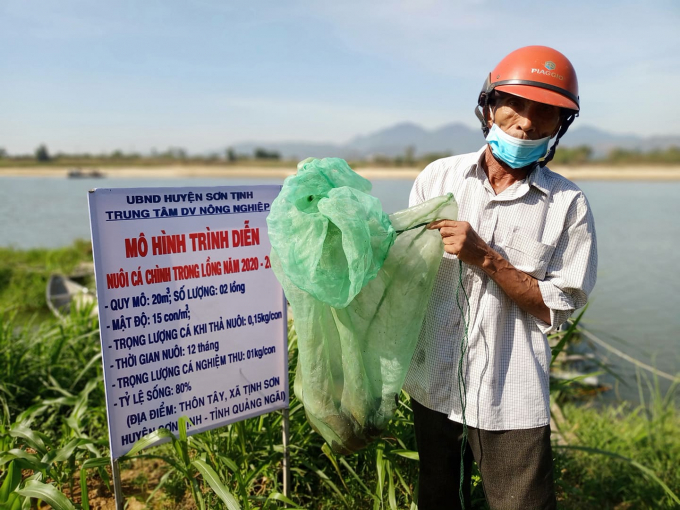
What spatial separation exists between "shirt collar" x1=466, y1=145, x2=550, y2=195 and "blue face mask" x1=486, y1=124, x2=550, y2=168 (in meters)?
0.04

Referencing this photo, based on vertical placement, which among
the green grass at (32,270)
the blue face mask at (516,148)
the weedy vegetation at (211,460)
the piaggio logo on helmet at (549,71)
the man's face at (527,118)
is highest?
the piaggio logo on helmet at (549,71)

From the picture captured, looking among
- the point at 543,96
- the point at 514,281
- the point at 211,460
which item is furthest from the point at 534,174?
the point at 211,460

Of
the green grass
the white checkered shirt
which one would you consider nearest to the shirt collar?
the white checkered shirt

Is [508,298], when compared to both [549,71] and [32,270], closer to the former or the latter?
[549,71]

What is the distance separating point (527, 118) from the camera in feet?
5.60

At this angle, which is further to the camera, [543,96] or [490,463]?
[490,463]

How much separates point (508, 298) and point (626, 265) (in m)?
13.2

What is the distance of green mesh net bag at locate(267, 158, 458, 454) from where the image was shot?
5.36 ft

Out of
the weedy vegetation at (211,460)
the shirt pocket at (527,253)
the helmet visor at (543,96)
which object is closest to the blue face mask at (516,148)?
the helmet visor at (543,96)

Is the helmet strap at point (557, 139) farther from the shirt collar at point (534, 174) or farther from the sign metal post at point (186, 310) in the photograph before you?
the sign metal post at point (186, 310)

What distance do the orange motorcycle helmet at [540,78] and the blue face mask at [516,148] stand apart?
121mm

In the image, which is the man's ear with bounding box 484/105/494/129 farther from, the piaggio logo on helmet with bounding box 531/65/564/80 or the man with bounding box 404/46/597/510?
the piaggio logo on helmet with bounding box 531/65/564/80

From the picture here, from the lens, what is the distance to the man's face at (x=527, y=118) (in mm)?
1704

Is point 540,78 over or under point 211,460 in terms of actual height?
over
